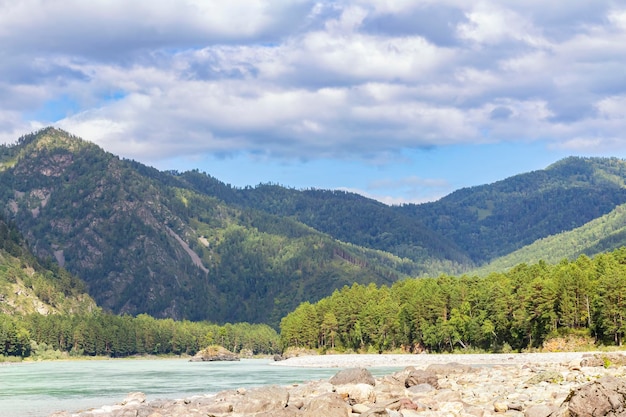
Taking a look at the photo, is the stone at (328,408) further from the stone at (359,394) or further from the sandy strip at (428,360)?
the sandy strip at (428,360)

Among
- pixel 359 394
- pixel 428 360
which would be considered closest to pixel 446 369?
pixel 359 394

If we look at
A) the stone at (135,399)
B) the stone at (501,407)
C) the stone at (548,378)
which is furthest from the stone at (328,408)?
the stone at (135,399)

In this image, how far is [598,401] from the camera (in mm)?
43625

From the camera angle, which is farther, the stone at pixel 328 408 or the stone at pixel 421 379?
the stone at pixel 421 379

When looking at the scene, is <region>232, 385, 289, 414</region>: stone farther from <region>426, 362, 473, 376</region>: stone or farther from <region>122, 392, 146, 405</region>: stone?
<region>426, 362, 473, 376</region>: stone

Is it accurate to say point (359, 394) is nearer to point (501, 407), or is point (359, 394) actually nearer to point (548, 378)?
point (501, 407)

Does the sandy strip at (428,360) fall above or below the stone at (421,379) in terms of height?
below

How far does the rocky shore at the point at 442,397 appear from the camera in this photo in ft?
148

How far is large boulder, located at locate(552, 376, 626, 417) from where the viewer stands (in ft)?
142

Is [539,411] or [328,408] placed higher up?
[328,408]

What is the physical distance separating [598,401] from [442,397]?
1562 cm

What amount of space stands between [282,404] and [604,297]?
94737 millimetres

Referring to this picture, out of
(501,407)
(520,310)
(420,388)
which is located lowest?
(501,407)

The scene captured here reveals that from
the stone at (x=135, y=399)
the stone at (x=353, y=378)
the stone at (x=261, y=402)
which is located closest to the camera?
the stone at (x=261, y=402)
